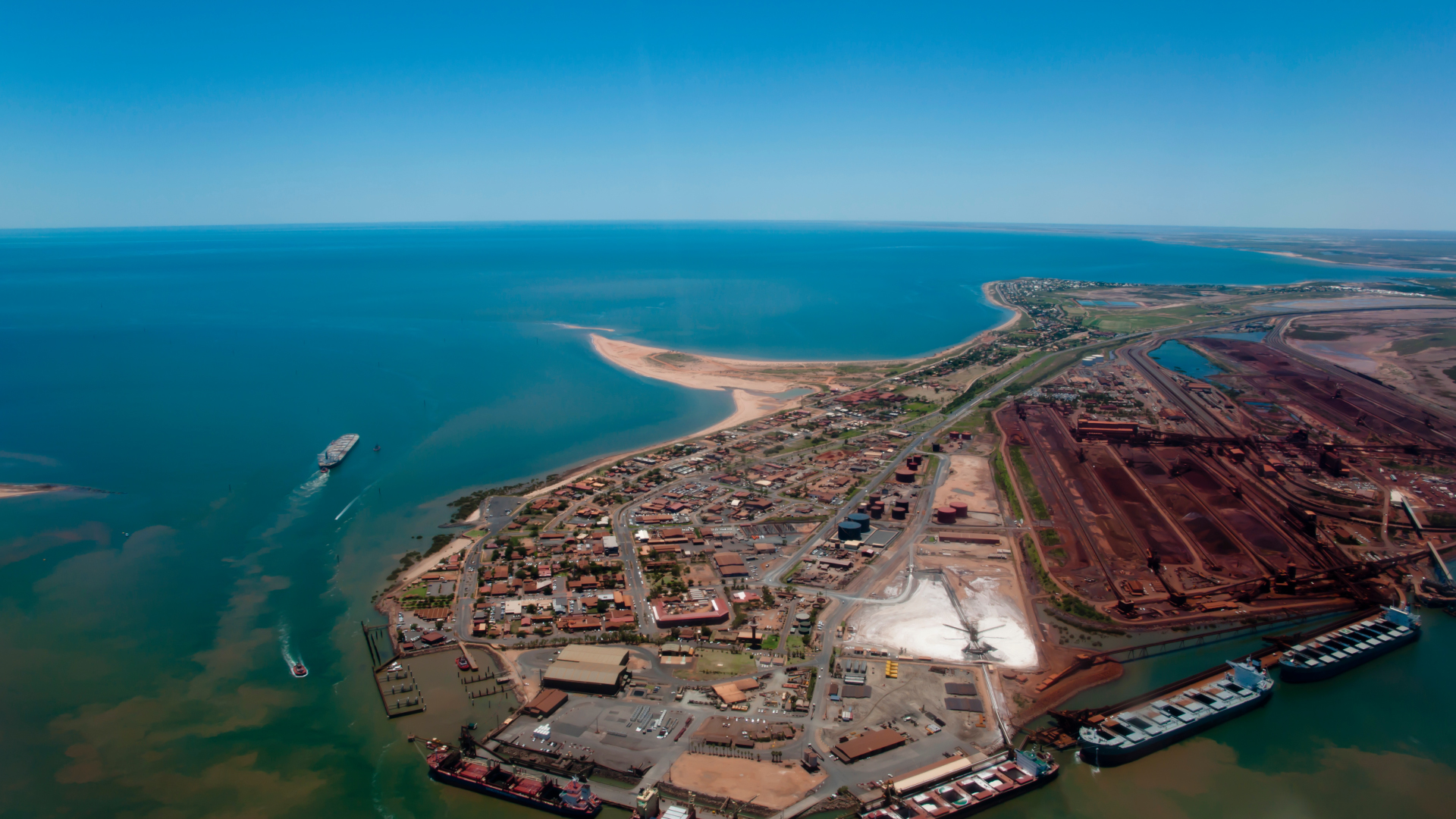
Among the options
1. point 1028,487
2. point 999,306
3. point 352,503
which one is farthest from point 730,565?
point 999,306

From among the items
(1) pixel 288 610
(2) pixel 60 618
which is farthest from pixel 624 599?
(2) pixel 60 618

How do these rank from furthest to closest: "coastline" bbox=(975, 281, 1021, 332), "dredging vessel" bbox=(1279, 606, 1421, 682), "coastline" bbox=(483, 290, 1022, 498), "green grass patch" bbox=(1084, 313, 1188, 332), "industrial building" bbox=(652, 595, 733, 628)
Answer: "coastline" bbox=(975, 281, 1021, 332), "green grass patch" bbox=(1084, 313, 1188, 332), "coastline" bbox=(483, 290, 1022, 498), "industrial building" bbox=(652, 595, 733, 628), "dredging vessel" bbox=(1279, 606, 1421, 682)

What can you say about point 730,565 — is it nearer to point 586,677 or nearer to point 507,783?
point 586,677

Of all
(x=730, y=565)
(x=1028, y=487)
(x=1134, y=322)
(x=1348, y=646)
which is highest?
(x=1134, y=322)

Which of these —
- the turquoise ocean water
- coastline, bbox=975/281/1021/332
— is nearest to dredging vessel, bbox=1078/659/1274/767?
the turquoise ocean water

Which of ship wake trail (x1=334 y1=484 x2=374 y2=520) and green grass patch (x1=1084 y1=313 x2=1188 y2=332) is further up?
green grass patch (x1=1084 y1=313 x2=1188 y2=332)

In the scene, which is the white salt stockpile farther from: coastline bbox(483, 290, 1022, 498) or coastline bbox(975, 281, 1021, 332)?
coastline bbox(975, 281, 1021, 332)

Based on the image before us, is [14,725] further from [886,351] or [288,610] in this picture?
[886,351]

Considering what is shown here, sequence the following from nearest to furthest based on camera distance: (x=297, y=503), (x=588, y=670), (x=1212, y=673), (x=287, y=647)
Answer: (x=588, y=670) < (x=1212, y=673) < (x=287, y=647) < (x=297, y=503)
